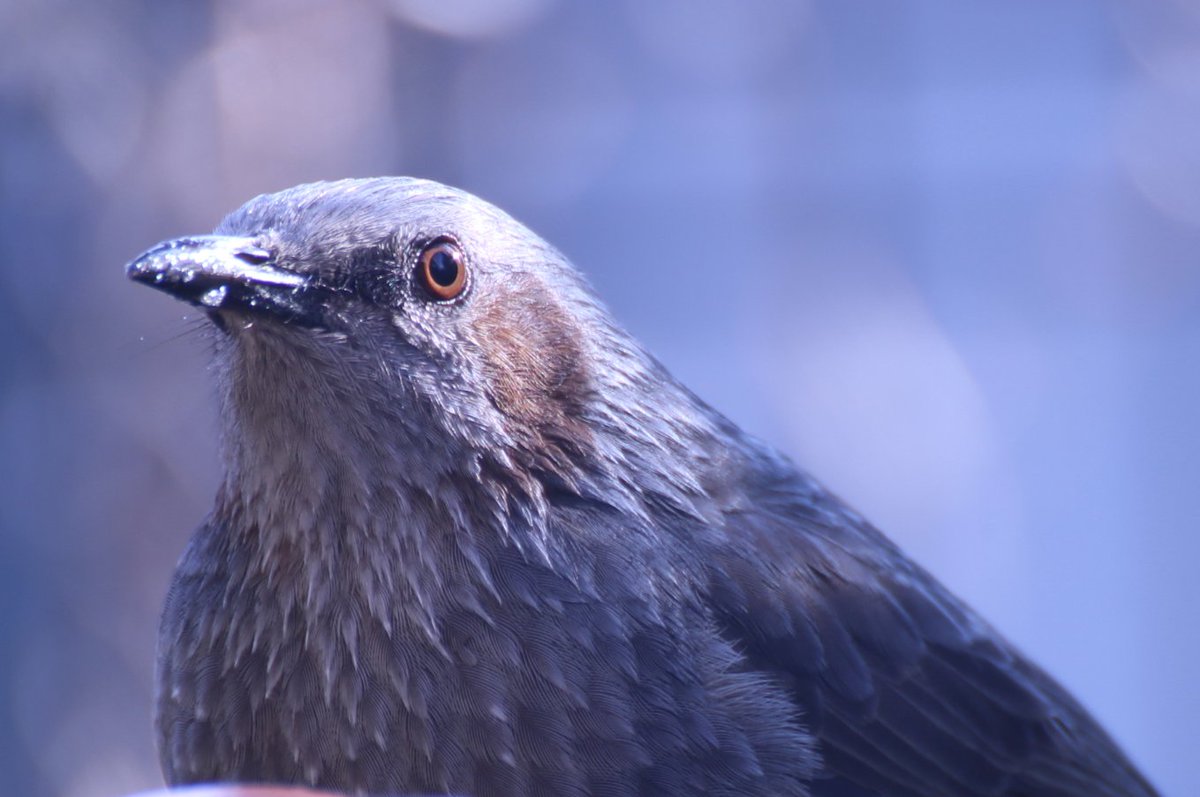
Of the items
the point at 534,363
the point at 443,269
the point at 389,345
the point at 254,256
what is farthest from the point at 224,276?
the point at 534,363

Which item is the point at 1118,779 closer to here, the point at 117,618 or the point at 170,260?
the point at 170,260

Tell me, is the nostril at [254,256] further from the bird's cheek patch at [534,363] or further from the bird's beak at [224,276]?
the bird's cheek patch at [534,363]

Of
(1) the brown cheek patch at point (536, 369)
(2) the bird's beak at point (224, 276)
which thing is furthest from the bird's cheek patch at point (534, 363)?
(2) the bird's beak at point (224, 276)

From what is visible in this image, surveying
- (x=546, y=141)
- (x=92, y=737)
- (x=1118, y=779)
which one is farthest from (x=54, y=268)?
(x=1118, y=779)

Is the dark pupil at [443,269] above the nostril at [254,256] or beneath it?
above

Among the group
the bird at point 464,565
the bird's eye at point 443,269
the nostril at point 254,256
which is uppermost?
the bird's eye at point 443,269

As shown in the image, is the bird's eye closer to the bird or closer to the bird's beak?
the bird

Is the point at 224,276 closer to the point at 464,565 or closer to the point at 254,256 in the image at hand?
the point at 254,256

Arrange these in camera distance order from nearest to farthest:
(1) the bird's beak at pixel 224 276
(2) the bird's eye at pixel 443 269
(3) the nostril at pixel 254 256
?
(1) the bird's beak at pixel 224 276
(3) the nostril at pixel 254 256
(2) the bird's eye at pixel 443 269

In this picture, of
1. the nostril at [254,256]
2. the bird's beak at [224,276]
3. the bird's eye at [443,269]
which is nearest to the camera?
the bird's beak at [224,276]
